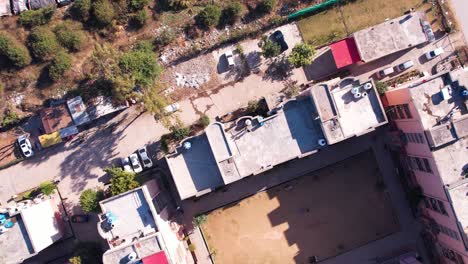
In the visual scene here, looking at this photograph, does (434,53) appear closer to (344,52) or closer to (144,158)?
(344,52)

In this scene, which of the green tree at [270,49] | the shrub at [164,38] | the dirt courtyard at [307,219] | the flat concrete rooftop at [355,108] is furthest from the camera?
the dirt courtyard at [307,219]

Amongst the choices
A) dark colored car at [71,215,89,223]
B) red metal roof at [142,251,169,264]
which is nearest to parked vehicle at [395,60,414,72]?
red metal roof at [142,251,169,264]

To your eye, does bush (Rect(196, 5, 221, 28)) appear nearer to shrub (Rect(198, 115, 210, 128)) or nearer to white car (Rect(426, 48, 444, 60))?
shrub (Rect(198, 115, 210, 128))

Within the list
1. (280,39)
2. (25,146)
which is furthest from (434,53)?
(25,146)

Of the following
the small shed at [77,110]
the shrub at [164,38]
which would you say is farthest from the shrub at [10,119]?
the shrub at [164,38]

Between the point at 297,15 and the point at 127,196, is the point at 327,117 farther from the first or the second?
the point at 127,196

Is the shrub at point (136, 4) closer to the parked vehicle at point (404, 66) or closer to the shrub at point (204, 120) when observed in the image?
the shrub at point (204, 120)

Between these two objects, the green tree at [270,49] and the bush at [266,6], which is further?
the bush at [266,6]
